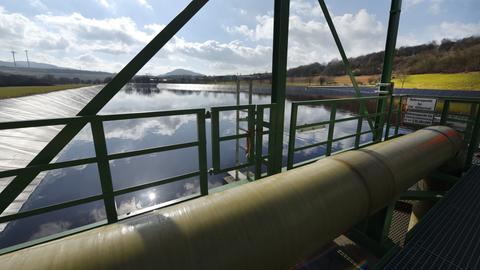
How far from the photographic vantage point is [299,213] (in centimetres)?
196

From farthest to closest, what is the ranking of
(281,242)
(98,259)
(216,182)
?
1. (216,182)
2. (281,242)
3. (98,259)

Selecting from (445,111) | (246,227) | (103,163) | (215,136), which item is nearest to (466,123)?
(445,111)

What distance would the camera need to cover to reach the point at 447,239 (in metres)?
3.03

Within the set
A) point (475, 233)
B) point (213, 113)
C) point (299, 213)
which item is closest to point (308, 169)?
point (299, 213)

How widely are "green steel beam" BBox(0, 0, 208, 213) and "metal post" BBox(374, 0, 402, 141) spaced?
5228 mm

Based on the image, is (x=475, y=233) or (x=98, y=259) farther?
(x=475, y=233)

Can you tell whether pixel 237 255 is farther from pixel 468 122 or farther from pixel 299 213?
pixel 468 122

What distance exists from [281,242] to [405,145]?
2755mm

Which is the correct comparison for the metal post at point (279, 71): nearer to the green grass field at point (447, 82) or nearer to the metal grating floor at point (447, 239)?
the metal grating floor at point (447, 239)

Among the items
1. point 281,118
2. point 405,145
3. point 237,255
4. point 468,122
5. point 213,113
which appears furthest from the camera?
point 468,122

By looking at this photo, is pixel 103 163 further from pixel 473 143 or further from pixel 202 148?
pixel 473 143

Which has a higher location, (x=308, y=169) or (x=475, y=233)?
(x=308, y=169)

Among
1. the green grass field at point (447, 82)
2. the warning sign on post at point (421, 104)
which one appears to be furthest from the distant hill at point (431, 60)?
the warning sign on post at point (421, 104)

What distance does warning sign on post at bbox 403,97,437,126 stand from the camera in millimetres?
6047
